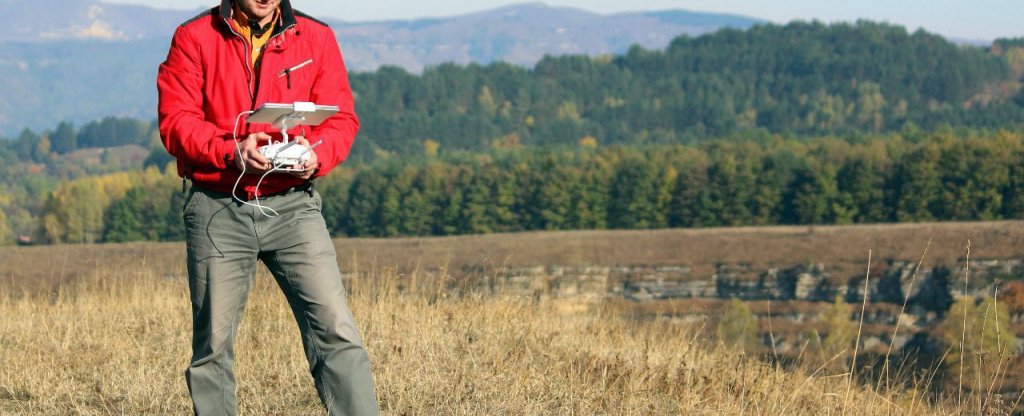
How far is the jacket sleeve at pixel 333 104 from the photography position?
4934 mm

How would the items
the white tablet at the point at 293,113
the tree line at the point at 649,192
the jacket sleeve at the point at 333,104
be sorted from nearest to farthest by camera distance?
the white tablet at the point at 293,113 < the jacket sleeve at the point at 333,104 < the tree line at the point at 649,192

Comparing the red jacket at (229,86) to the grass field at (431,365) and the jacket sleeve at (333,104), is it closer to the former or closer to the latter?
the jacket sleeve at (333,104)

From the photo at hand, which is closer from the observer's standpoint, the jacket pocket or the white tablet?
the white tablet

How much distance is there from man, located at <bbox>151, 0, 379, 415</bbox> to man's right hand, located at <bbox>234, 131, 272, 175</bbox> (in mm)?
116

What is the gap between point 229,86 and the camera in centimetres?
498

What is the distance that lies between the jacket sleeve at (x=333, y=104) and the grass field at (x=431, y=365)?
62.0 inches

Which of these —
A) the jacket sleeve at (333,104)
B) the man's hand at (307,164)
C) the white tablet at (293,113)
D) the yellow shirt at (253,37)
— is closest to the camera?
the white tablet at (293,113)

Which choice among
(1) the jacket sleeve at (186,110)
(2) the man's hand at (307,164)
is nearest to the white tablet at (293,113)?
(2) the man's hand at (307,164)

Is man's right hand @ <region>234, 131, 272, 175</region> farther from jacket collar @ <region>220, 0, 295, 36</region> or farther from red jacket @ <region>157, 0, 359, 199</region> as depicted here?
jacket collar @ <region>220, 0, 295, 36</region>

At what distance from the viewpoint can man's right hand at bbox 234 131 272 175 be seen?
186 inches

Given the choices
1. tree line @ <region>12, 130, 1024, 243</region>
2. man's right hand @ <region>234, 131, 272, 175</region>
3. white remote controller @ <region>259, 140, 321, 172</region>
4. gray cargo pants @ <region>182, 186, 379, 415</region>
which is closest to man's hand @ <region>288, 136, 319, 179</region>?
white remote controller @ <region>259, 140, 321, 172</region>

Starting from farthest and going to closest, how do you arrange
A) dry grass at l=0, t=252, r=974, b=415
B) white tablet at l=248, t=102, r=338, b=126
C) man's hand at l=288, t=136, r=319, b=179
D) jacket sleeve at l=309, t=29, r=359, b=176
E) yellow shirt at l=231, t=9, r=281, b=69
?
dry grass at l=0, t=252, r=974, b=415
yellow shirt at l=231, t=9, r=281, b=69
jacket sleeve at l=309, t=29, r=359, b=176
man's hand at l=288, t=136, r=319, b=179
white tablet at l=248, t=102, r=338, b=126

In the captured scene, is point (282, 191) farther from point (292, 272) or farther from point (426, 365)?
Result: point (426, 365)

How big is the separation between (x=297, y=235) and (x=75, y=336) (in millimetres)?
3775
